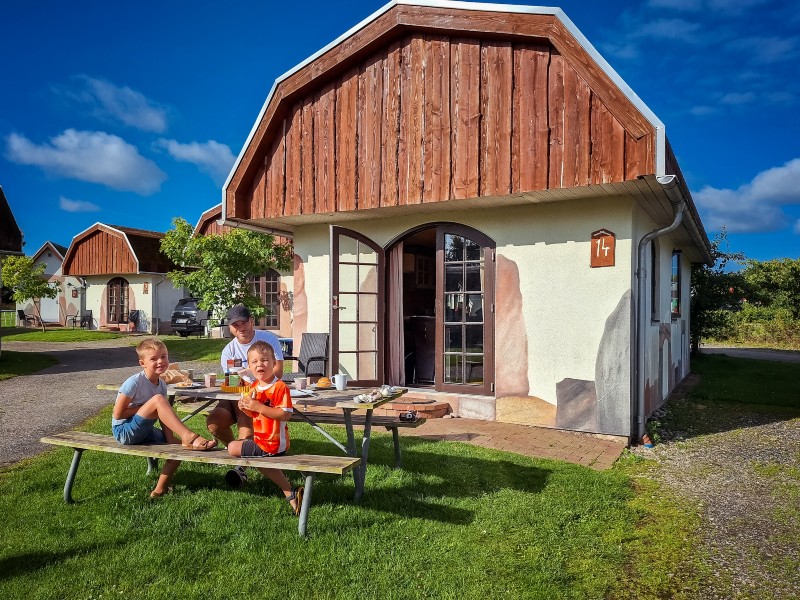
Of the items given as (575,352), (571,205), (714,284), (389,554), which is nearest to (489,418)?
(575,352)

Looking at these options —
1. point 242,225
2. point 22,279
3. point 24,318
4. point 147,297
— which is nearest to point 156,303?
point 147,297

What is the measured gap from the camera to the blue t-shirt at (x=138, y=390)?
3902 mm

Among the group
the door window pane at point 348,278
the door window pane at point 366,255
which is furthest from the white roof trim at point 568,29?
the door window pane at point 348,278

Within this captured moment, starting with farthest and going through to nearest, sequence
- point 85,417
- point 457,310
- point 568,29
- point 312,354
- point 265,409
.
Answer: point 312,354
point 457,310
point 85,417
point 568,29
point 265,409

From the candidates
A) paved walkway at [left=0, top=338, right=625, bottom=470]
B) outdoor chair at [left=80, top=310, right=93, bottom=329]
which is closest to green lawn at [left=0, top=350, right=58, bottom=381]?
paved walkway at [left=0, top=338, right=625, bottom=470]

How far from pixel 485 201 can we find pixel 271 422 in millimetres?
4012

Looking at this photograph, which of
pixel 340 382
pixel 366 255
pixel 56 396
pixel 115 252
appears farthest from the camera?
pixel 115 252

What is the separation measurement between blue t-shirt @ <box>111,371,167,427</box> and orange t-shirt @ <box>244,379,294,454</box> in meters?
0.82

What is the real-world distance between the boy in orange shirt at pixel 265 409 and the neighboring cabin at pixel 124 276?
21.6 m

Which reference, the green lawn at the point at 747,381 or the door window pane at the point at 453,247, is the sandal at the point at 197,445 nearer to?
the door window pane at the point at 453,247

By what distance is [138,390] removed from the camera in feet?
12.9

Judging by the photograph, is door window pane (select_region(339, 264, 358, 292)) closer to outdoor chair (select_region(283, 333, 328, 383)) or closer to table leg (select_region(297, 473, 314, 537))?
outdoor chair (select_region(283, 333, 328, 383))

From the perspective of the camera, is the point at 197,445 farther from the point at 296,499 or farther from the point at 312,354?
the point at 312,354

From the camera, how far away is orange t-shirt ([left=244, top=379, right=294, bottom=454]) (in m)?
3.67
